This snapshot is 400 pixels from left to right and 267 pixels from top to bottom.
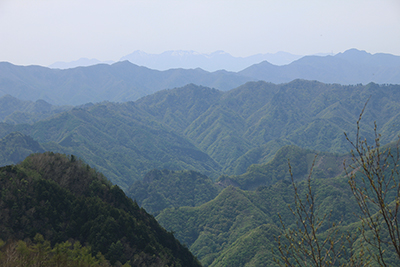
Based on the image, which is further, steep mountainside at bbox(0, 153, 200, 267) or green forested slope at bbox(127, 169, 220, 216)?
green forested slope at bbox(127, 169, 220, 216)

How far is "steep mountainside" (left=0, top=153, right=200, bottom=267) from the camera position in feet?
170

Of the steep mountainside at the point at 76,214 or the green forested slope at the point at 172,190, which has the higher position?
the steep mountainside at the point at 76,214

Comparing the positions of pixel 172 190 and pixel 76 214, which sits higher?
pixel 76 214

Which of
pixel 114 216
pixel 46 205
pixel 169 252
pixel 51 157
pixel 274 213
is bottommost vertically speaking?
pixel 274 213

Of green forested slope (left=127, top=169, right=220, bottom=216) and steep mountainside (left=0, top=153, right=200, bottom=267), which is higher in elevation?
steep mountainside (left=0, top=153, right=200, bottom=267)

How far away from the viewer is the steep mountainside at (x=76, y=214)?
51875 millimetres

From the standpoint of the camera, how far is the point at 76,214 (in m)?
57.6

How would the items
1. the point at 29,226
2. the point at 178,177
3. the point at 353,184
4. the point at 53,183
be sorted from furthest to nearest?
the point at 178,177 → the point at 53,183 → the point at 29,226 → the point at 353,184

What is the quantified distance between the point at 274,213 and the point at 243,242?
46.1 meters

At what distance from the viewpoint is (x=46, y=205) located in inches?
2199

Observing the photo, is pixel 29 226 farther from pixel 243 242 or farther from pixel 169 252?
pixel 243 242

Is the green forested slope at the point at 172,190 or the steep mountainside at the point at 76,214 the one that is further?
the green forested slope at the point at 172,190

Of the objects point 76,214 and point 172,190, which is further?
point 172,190

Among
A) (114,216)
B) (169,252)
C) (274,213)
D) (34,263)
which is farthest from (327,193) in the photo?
(34,263)
